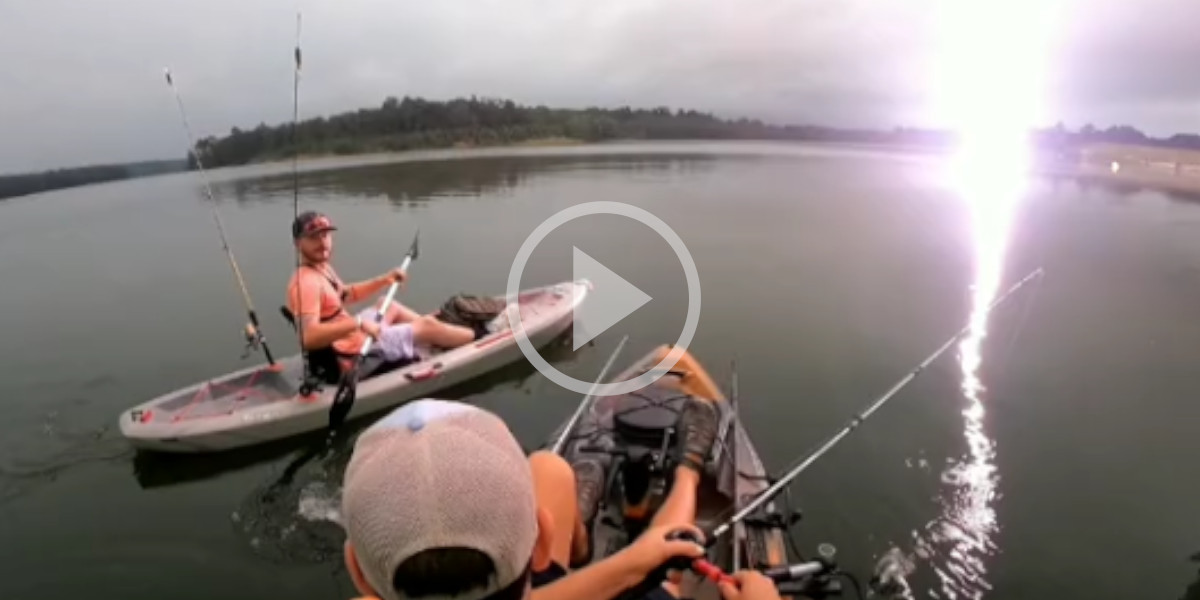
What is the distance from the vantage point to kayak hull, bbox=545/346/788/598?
15.1 ft

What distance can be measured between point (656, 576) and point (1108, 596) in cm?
538

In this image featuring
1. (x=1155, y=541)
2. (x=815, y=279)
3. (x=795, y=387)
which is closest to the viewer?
(x=1155, y=541)

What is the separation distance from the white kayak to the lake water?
344mm

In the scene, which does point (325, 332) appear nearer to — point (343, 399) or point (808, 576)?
point (343, 399)

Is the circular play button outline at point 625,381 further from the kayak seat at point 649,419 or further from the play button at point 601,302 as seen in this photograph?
the play button at point 601,302

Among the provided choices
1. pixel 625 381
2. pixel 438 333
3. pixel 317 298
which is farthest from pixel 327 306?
pixel 625 381

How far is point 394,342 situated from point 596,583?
22.3 feet

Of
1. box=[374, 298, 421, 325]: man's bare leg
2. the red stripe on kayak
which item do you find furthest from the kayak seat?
box=[374, 298, 421, 325]: man's bare leg

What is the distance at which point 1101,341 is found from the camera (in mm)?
11789

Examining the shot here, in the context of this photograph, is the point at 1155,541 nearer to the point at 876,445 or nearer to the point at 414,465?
the point at 876,445

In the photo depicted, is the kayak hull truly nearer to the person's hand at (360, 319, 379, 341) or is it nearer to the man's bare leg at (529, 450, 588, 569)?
the man's bare leg at (529, 450, 588, 569)

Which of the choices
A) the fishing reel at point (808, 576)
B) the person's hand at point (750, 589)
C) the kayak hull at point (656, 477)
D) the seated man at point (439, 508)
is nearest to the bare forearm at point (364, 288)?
the kayak hull at point (656, 477)

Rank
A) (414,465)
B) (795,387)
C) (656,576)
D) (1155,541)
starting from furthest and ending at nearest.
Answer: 1. (795,387)
2. (1155,541)
3. (656,576)
4. (414,465)

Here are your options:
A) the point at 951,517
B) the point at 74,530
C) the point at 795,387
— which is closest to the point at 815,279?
the point at 795,387
